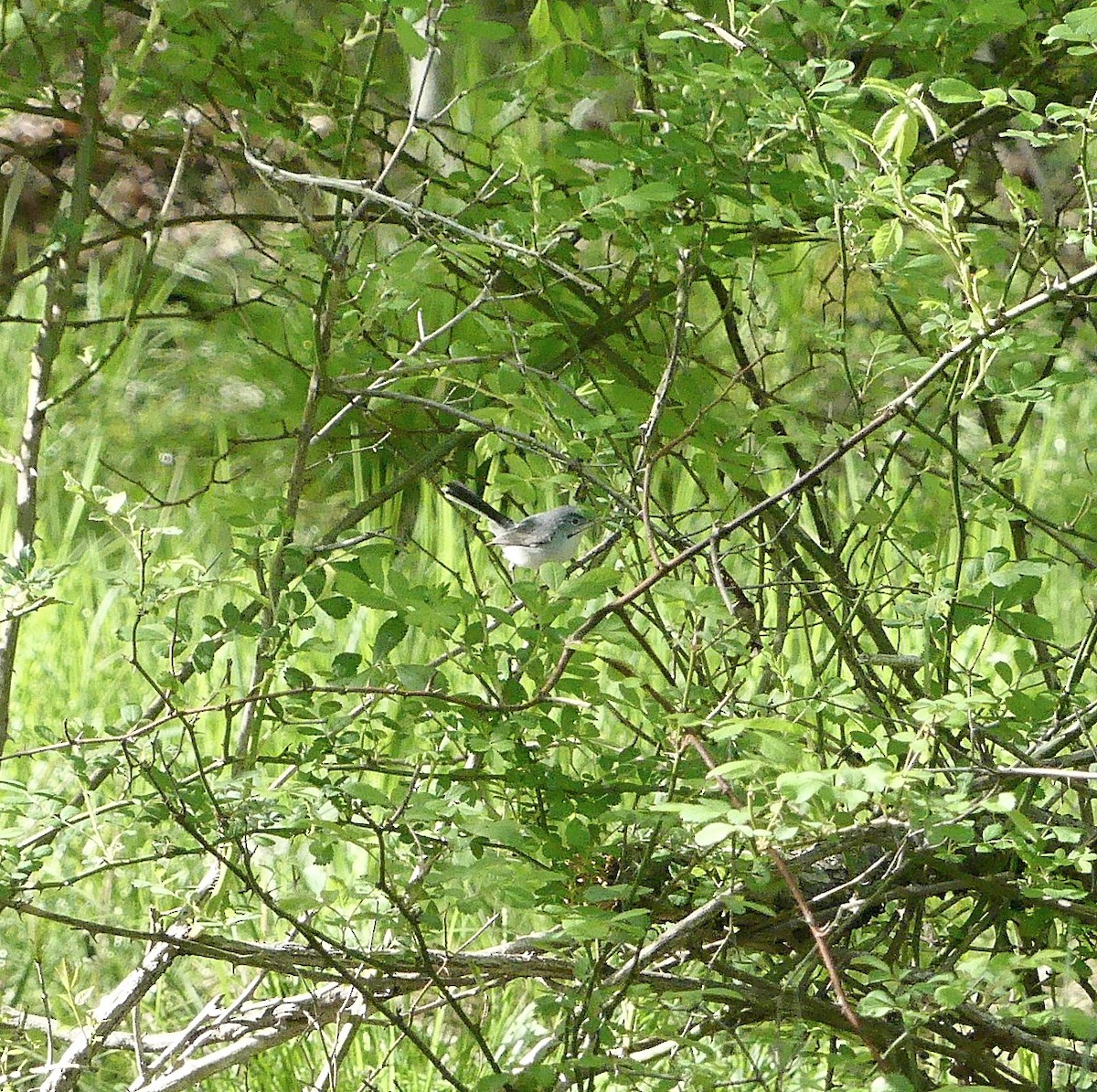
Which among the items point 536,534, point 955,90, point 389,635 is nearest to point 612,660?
point 389,635

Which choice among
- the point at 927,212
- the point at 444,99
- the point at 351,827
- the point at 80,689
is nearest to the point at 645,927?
the point at 351,827

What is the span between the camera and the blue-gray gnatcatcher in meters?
2.15

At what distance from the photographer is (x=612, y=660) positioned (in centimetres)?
135

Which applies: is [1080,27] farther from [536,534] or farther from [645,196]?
[536,534]

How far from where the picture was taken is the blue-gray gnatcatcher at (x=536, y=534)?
2.15 meters

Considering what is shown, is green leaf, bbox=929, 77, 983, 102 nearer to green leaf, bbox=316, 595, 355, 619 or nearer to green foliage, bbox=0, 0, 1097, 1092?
green foliage, bbox=0, 0, 1097, 1092

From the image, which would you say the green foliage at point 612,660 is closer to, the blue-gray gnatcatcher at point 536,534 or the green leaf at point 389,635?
the green leaf at point 389,635

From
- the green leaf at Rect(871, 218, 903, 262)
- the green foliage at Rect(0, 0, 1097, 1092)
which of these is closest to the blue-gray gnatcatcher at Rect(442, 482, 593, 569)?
the green foliage at Rect(0, 0, 1097, 1092)

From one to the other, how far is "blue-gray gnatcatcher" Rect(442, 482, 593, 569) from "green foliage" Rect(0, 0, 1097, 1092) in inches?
5.1

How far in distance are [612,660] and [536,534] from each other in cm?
86

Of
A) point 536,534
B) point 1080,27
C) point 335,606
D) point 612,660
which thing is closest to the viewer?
point 1080,27

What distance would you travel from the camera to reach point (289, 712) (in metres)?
1.50

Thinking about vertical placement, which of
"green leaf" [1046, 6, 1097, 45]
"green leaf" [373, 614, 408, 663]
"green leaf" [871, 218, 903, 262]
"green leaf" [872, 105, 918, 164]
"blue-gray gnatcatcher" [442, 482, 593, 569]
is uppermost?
"green leaf" [1046, 6, 1097, 45]

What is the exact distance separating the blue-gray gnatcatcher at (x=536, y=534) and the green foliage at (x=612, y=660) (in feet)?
0.43
